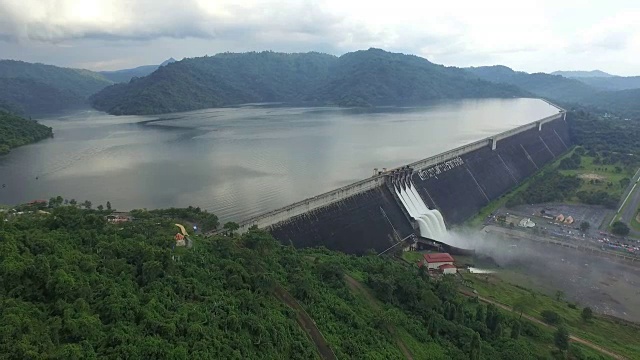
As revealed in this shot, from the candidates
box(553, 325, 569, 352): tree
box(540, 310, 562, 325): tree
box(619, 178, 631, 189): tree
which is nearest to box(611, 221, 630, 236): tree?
box(619, 178, 631, 189): tree

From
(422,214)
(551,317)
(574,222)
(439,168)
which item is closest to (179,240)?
(551,317)

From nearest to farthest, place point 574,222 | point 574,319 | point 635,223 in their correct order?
1. point 574,319
2. point 635,223
3. point 574,222

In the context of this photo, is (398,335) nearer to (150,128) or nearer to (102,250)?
(102,250)

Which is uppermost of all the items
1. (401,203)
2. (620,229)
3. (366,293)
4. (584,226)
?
(401,203)

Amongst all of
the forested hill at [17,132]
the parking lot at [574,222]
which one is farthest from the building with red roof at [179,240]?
the forested hill at [17,132]

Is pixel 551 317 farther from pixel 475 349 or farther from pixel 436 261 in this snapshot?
pixel 475 349

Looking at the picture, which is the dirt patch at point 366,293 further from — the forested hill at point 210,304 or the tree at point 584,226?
the tree at point 584,226
